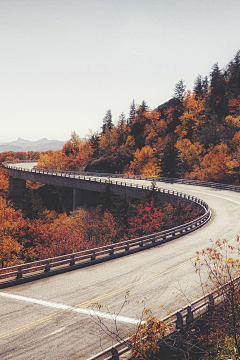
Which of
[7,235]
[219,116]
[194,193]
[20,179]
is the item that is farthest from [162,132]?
[7,235]

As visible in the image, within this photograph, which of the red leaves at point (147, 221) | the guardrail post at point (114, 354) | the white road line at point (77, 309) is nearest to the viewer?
the guardrail post at point (114, 354)

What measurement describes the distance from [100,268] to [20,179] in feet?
244

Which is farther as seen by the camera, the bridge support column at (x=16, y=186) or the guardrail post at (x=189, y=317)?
the bridge support column at (x=16, y=186)

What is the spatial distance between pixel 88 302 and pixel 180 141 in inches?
2797

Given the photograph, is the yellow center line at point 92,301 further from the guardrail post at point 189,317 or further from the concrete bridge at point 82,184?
the concrete bridge at point 82,184

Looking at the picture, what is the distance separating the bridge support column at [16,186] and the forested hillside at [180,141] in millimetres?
9440

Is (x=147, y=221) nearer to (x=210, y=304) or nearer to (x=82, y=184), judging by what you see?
(x=82, y=184)

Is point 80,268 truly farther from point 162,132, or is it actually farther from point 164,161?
point 162,132

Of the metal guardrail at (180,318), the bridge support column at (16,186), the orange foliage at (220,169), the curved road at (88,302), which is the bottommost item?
the bridge support column at (16,186)

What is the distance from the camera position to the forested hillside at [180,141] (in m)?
62.5

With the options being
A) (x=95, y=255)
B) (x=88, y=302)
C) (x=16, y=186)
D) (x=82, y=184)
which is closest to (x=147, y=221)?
(x=95, y=255)

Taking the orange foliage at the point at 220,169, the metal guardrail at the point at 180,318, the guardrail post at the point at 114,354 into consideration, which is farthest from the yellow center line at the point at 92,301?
the orange foliage at the point at 220,169

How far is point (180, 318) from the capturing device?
33.9 ft

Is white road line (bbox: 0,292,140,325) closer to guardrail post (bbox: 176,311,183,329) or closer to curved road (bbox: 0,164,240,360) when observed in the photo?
curved road (bbox: 0,164,240,360)
